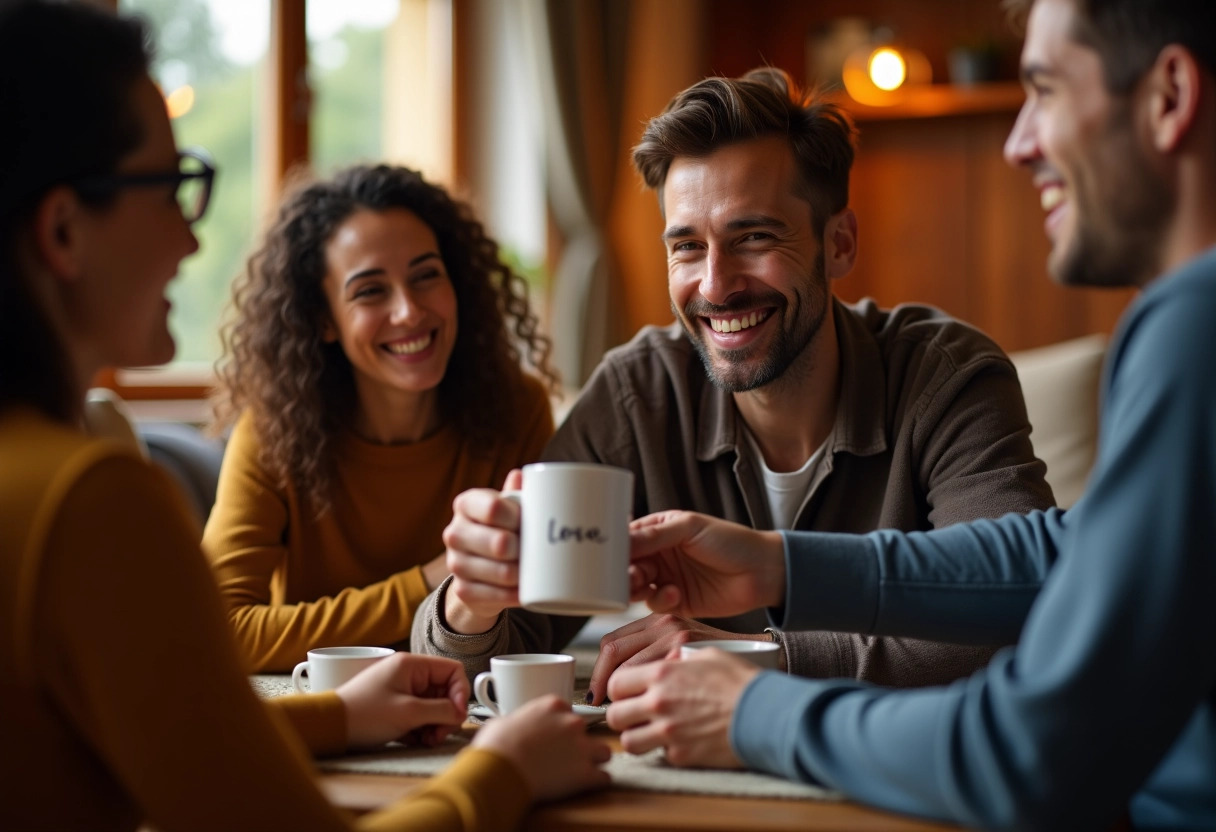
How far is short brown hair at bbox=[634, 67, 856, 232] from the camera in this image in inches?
74.9

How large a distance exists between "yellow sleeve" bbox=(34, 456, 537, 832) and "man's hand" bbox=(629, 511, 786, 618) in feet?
1.78

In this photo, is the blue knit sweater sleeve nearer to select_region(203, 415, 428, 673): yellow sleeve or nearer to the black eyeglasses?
the black eyeglasses

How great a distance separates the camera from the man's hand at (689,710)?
1.11 metres

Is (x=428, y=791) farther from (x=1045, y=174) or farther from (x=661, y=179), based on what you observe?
(x=661, y=179)

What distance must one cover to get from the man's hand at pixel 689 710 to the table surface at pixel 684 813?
8 centimetres

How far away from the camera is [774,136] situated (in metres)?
1.93

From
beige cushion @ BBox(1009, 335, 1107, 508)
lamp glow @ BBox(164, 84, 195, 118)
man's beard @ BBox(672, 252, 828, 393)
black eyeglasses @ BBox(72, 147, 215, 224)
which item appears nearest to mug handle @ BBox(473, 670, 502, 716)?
black eyeglasses @ BBox(72, 147, 215, 224)

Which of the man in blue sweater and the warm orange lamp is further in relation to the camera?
the warm orange lamp

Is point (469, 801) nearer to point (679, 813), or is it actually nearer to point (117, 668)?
point (679, 813)

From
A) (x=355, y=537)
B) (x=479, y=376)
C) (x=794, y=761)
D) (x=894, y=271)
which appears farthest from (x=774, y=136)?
(x=894, y=271)

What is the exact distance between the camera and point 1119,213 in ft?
3.34

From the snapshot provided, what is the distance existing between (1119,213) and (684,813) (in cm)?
61

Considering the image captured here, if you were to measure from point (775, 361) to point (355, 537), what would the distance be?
843 mm

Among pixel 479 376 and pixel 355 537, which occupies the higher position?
pixel 479 376
